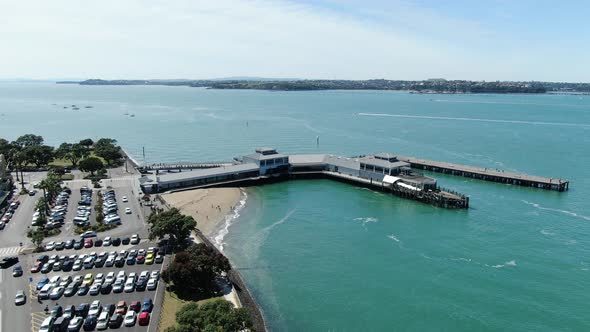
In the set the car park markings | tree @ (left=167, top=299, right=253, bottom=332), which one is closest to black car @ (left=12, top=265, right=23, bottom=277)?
the car park markings

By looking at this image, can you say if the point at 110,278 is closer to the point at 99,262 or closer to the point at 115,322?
the point at 99,262

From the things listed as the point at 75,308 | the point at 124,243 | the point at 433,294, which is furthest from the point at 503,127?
the point at 75,308

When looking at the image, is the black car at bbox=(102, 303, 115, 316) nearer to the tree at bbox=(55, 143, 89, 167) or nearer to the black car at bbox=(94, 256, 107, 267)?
the black car at bbox=(94, 256, 107, 267)

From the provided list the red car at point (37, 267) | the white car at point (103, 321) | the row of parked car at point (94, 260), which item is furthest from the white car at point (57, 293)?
the white car at point (103, 321)

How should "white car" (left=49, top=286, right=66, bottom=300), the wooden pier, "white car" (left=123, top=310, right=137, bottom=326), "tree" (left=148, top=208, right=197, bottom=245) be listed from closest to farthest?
"white car" (left=123, top=310, right=137, bottom=326) < "white car" (left=49, top=286, right=66, bottom=300) < "tree" (left=148, top=208, right=197, bottom=245) < the wooden pier

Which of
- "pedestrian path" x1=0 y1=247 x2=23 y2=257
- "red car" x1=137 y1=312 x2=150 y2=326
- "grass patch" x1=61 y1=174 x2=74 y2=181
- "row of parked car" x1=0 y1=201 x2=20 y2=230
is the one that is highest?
"grass patch" x1=61 y1=174 x2=74 y2=181

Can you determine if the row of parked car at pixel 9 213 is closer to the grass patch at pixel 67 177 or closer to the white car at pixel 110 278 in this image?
the grass patch at pixel 67 177

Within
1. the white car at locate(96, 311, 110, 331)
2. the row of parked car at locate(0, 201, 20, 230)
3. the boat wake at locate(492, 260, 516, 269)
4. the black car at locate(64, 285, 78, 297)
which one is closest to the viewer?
the white car at locate(96, 311, 110, 331)
